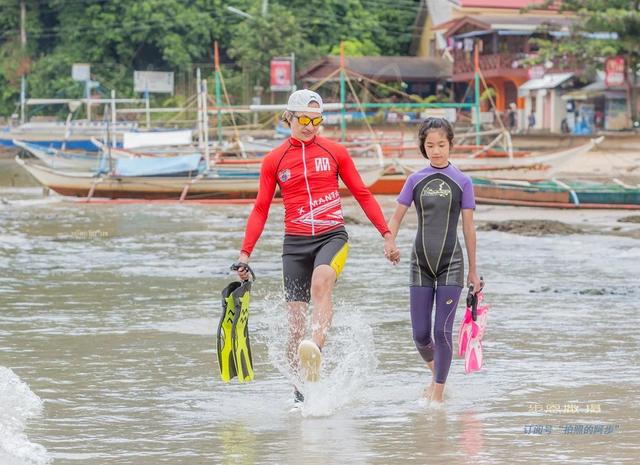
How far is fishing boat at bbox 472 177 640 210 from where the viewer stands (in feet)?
83.9

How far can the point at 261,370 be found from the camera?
9.13 m

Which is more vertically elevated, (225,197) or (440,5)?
(440,5)

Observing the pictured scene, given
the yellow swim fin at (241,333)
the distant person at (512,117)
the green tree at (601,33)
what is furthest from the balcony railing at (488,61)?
the yellow swim fin at (241,333)

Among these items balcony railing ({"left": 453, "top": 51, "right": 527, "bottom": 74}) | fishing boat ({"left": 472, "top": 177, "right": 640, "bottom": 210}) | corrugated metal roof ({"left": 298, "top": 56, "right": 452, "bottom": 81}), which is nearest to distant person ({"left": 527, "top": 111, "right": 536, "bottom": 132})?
balcony railing ({"left": 453, "top": 51, "right": 527, "bottom": 74})

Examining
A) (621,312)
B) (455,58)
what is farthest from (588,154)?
(621,312)

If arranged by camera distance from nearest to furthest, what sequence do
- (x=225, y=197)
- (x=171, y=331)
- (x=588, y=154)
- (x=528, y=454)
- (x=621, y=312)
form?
(x=528, y=454)
(x=171, y=331)
(x=621, y=312)
(x=225, y=197)
(x=588, y=154)

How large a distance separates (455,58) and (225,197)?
114 feet

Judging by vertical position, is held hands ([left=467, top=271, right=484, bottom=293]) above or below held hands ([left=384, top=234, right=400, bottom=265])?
below

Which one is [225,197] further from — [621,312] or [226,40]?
[226,40]

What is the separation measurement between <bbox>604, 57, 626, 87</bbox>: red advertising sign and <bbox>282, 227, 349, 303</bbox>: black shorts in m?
39.1

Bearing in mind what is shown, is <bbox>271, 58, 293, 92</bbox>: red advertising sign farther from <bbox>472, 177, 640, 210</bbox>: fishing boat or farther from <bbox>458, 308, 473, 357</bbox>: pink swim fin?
<bbox>458, 308, 473, 357</bbox>: pink swim fin

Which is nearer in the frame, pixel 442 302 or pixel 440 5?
pixel 442 302

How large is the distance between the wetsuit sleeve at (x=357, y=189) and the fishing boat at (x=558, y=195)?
1826 centimetres

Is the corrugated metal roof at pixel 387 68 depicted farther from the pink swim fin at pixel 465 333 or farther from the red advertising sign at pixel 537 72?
the pink swim fin at pixel 465 333
